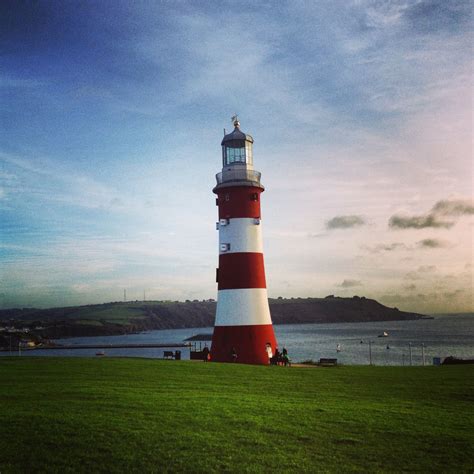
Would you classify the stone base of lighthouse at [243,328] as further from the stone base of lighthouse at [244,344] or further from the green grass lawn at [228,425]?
the green grass lawn at [228,425]

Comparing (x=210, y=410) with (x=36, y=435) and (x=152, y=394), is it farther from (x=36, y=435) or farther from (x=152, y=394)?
(x=36, y=435)

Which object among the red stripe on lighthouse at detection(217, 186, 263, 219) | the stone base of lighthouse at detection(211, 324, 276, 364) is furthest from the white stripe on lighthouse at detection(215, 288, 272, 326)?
the red stripe on lighthouse at detection(217, 186, 263, 219)

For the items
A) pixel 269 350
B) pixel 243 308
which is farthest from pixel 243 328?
pixel 269 350

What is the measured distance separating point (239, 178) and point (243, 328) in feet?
26.0

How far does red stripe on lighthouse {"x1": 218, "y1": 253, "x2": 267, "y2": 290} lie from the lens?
26234mm

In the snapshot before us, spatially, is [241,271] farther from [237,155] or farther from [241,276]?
[237,155]

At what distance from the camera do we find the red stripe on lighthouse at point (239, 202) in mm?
26828

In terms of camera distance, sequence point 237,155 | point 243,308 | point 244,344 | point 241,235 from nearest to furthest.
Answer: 1. point 244,344
2. point 243,308
3. point 241,235
4. point 237,155

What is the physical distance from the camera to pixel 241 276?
26234 mm

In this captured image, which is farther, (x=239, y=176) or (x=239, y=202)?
(x=239, y=176)

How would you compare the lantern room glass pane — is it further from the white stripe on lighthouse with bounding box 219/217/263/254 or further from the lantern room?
the white stripe on lighthouse with bounding box 219/217/263/254

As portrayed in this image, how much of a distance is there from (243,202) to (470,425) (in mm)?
17644

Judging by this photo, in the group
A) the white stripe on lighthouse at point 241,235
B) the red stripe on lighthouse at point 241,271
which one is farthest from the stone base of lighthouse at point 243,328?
the white stripe on lighthouse at point 241,235

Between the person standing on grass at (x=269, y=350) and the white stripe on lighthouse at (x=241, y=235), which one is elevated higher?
the white stripe on lighthouse at (x=241, y=235)
